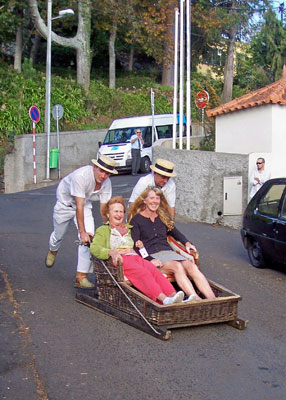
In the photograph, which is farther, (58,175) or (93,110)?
(93,110)

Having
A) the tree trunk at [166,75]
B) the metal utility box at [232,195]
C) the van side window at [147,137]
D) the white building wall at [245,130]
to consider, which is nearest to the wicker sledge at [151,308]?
the metal utility box at [232,195]

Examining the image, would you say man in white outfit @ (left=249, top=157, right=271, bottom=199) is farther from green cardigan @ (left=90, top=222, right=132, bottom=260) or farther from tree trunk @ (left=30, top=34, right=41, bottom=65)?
tree trunk @ (left=30, top=34, right=41, bottom=65)

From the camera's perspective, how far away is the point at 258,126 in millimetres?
18141

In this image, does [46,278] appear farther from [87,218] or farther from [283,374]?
[283,374]

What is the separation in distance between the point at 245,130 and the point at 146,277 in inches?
483

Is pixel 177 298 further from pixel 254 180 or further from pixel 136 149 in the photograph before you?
pixel 136 149

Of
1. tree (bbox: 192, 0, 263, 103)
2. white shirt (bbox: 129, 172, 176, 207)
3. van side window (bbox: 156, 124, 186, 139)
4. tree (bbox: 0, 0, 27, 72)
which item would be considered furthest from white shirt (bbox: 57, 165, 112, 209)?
tree (bbox: 192, 0, 263, 103)

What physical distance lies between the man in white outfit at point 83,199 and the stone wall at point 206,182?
305 inches

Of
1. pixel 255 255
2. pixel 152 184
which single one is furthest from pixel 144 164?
pixel 152 184

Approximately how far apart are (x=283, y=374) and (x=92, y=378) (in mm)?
1582

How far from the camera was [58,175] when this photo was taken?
97.3ft

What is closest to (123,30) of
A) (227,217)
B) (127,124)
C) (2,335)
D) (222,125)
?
(127,124)

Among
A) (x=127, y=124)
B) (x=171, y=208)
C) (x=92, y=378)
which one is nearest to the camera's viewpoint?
(x=92, y=378)

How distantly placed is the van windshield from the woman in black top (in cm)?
2002
